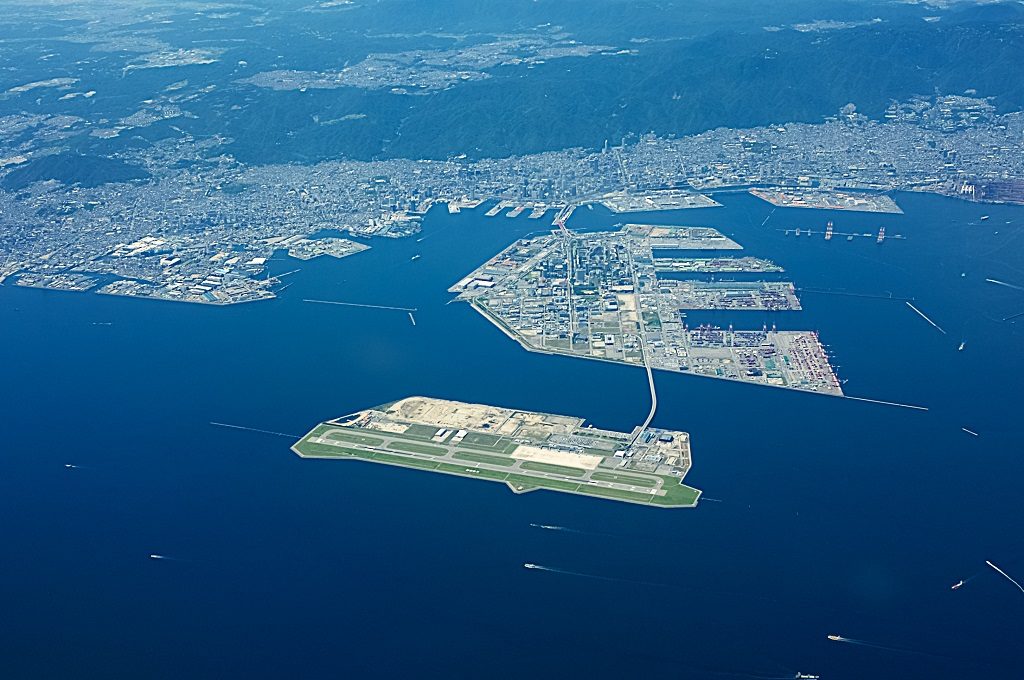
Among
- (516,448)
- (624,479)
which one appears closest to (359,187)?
(516,448)

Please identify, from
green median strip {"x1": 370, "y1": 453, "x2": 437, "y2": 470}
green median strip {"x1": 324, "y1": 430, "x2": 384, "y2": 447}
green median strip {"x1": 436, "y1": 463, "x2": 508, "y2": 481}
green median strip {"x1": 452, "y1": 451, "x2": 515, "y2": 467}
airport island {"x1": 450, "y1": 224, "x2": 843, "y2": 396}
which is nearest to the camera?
green median strip {"x1": 436, "y1": 463, "x2": 508, "y2": 481}

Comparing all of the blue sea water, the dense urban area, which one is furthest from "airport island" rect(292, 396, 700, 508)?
the dense urban area

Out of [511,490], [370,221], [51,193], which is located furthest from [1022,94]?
[51,193]

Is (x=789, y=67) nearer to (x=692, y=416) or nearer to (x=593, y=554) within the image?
(x=692, y=416)

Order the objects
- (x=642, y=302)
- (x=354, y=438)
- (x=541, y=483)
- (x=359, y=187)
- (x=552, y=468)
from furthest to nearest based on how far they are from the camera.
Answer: (x=359, y=187) → (x=642, y=302) → (x=354, y=438) → (x=552, y=468) → (x=541, y=483)

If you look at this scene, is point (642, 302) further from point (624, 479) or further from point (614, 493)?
point (614, 493)

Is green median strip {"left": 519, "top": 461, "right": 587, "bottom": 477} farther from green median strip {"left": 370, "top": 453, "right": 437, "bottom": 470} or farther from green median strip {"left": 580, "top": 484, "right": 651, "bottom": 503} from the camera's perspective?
green median strip {"left": 370, "top": 453, "right": 437, "bottom": 470}
